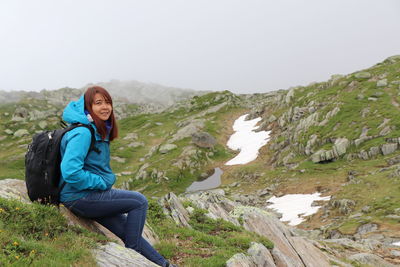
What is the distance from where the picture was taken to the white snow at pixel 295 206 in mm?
43213

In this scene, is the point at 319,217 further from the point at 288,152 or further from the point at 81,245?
the point at 81,245

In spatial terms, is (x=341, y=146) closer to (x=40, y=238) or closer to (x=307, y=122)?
(x=307, y=122)

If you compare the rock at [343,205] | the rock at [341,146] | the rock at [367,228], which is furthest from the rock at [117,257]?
the rock at [341,146]

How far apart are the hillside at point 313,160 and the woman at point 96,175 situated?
11.1 ft

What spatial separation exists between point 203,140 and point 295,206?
47612mm

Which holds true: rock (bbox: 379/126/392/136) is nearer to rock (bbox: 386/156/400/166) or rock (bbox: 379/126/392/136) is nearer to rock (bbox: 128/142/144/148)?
rock (bbox: 386/156/400/166)

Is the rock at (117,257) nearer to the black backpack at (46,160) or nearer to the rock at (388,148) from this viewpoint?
the black backpack at (46,160)

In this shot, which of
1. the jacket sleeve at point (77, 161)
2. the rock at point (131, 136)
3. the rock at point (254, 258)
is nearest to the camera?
the jacket sleeve at point (77, 161)

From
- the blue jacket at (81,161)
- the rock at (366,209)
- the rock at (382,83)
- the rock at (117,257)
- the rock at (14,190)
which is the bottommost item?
the rock at (366,209)

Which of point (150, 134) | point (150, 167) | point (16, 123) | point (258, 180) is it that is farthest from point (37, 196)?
point (16, 123)

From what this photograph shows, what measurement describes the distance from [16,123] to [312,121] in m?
126

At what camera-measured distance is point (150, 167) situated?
79.7 m

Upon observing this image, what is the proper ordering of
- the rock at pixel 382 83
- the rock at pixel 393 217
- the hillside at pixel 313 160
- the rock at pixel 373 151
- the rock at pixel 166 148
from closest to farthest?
the rock at pixel 393 217
the hillside at pixel 313 160
the rock at pixel 373 151
the rock at pixel 382 83
the rock at pixel 166 148

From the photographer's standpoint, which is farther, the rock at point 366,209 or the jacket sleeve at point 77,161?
the rock at point 366,209
